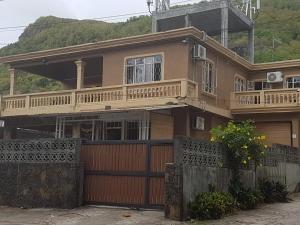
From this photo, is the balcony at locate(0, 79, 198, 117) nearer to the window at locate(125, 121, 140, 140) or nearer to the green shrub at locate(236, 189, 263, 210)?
the window at locate(125, 121, 140, 140)

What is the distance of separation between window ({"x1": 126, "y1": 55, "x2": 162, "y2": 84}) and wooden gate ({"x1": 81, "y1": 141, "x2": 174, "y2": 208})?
7.50 meters

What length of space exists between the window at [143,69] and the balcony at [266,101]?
463 centimetres

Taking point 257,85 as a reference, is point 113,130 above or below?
below

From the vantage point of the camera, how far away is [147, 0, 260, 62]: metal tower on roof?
A: 25.2m

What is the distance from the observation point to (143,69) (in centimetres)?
2017

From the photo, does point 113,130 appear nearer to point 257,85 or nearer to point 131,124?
point 131,124

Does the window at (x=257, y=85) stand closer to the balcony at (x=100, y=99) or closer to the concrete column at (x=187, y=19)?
the concrete column at (x=187, y=19)

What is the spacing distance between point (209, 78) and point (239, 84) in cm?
368

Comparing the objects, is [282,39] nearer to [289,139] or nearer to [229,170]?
[289,139]

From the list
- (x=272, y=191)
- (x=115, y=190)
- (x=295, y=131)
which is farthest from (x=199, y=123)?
(x=115, y=190)

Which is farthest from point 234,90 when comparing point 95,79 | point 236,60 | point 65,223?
point 65,223

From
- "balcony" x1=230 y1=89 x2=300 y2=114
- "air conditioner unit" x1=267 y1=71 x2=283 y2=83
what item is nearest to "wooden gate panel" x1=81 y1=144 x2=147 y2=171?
"balcony" x1=230 y1=89 x2=300 y2=114

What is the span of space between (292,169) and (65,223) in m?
9.91

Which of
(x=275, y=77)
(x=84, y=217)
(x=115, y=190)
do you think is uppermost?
(x=275, y=77)
